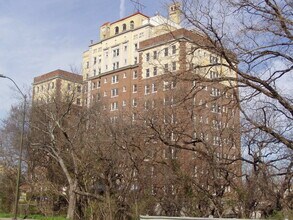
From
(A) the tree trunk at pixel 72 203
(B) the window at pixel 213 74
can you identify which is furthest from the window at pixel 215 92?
(A) the tree trunk at pixel 72 203

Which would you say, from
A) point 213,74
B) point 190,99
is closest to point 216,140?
point 190,99

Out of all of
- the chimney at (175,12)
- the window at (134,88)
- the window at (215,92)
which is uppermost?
the window at (134,88)

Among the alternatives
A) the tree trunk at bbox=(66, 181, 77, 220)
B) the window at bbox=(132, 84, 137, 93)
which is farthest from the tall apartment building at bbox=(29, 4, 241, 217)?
the window at bbox=(132, 84, 137, 93)

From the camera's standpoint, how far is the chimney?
1592 cm

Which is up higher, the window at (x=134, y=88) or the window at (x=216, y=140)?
the window at (x=134, y=88)

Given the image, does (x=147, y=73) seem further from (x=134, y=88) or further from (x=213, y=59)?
(x=213, y=59)

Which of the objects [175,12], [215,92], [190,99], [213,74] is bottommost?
[190,99]

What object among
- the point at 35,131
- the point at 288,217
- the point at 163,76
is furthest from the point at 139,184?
the point at 35,131

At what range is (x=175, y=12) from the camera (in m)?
16.1

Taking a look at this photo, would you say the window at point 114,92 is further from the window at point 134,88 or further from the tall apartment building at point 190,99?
the tall apartment building at point 190,99

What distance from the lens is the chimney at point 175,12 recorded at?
627 inches

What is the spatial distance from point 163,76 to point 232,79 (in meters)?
2.81

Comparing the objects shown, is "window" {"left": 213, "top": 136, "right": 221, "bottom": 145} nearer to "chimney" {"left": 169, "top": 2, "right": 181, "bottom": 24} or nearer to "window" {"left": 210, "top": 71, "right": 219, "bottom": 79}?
"window" {"left": 210, "top": 71, "right": 219, "bottom": 79}

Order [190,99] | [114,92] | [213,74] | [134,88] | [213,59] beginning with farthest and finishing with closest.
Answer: [114,92], [134,88], [190,99], [213,74], [213,59]
